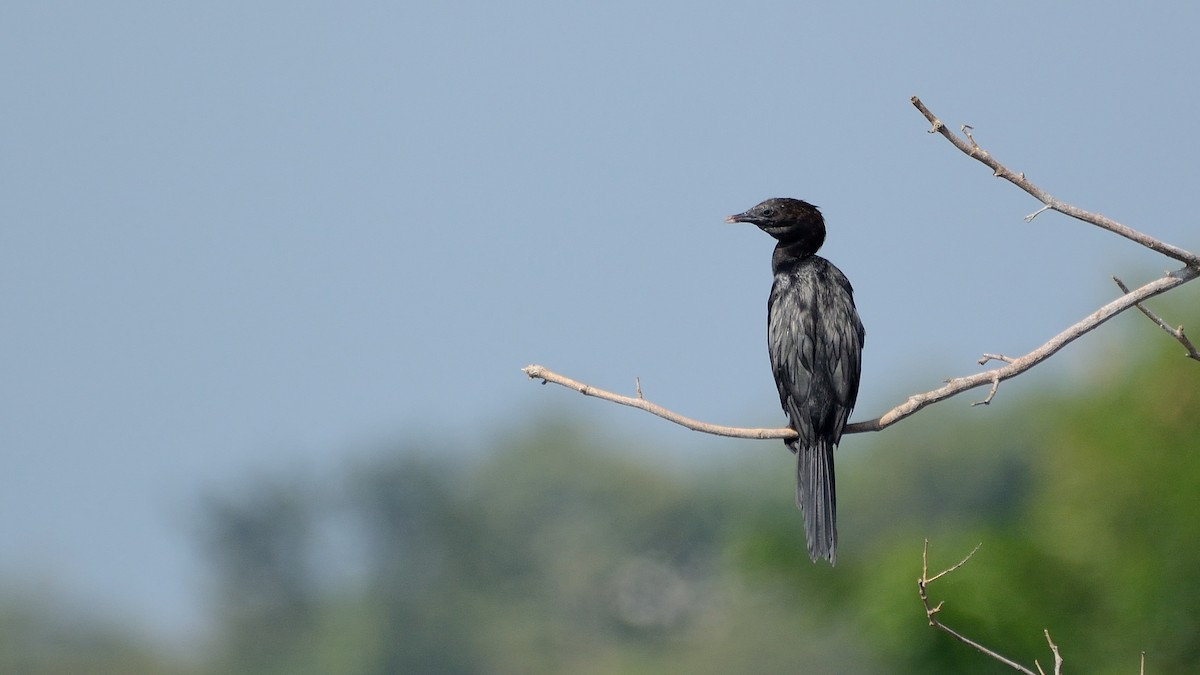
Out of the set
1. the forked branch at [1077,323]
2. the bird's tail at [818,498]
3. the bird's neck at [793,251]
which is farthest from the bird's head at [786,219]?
the forked branch at [1077,323]

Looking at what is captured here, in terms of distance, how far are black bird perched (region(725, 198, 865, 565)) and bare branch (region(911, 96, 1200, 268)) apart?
269 cm

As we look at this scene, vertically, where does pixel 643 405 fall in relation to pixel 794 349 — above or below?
below

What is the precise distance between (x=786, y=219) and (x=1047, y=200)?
318 centimetres

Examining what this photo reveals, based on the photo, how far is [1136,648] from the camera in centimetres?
2114

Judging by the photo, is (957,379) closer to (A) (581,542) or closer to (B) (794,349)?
(B) (794,349)

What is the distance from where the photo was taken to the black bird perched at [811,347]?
8.15 metres

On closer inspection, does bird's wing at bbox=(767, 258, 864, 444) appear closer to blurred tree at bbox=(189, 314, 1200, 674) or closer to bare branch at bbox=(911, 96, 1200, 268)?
bare branch at bbox=(911, 96, 1200, 268)

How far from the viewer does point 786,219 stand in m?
8.79

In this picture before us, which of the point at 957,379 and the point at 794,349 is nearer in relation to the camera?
the point at 957,379

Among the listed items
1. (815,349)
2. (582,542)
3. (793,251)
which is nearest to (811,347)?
(815,349)

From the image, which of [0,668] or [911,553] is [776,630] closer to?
[0,668]

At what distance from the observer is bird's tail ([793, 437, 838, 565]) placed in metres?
7.98

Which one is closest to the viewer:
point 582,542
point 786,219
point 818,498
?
point 818,498

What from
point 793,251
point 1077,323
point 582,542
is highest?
point 582,542
